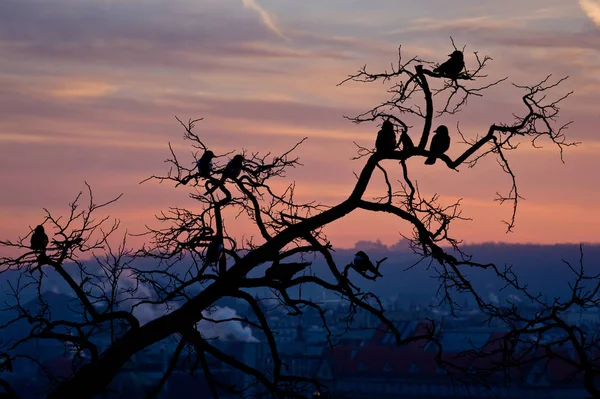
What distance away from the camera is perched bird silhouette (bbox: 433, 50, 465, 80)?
31.6ft

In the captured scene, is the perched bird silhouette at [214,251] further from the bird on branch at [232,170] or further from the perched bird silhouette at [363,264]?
the perched bird silhouette at [363,264]

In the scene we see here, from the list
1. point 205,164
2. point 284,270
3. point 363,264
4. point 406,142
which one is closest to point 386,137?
point 406,142

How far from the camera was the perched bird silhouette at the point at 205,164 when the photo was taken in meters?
10.2

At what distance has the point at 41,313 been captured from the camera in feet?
32.0

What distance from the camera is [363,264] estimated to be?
9.93 m

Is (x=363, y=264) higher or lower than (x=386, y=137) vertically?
lower

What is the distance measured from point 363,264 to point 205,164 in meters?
1.68

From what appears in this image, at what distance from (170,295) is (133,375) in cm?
Answer: 9811

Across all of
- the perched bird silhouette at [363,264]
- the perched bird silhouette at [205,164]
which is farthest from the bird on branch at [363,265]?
the perched bird silhouette at [205,164]

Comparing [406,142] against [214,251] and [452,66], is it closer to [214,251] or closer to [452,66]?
[452,66]

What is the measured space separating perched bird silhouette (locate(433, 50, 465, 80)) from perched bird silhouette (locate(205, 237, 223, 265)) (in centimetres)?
234

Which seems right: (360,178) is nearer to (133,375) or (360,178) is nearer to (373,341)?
(133,375)

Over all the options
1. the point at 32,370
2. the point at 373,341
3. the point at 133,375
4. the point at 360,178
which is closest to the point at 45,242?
the point at 360,178

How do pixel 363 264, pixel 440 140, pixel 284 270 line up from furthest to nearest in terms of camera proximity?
1. pixel 440 140
2. pixel 363 264
3. pixel 284 270
